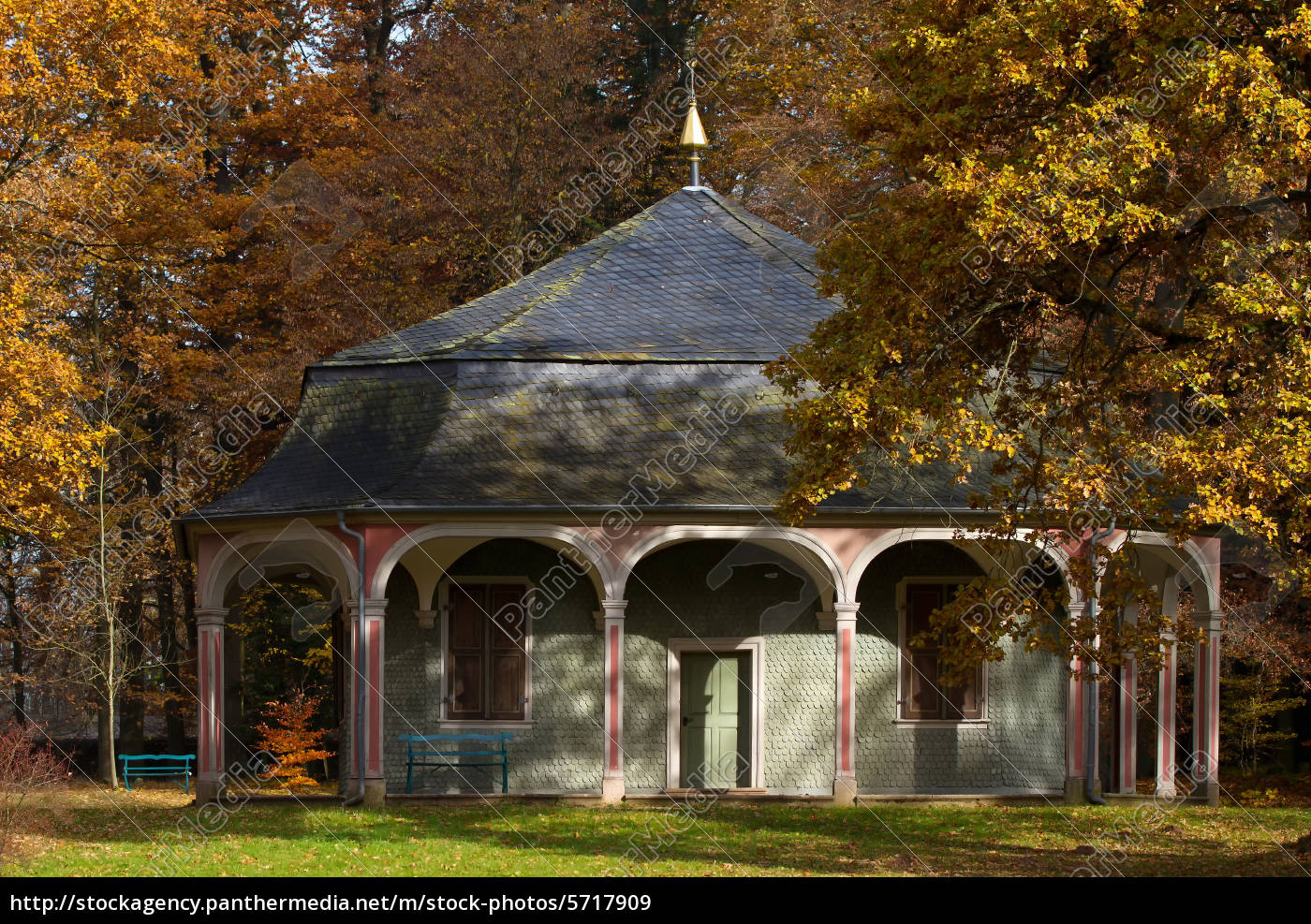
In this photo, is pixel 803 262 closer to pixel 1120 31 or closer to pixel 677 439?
pixel 677 439

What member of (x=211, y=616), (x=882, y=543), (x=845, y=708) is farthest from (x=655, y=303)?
(x=211, y=616)

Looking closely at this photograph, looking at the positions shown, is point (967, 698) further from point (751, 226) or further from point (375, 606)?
point (751, 226)

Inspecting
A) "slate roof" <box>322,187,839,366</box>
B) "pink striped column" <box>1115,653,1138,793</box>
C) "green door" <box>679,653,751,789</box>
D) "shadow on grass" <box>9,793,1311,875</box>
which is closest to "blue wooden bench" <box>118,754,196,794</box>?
"shadow on grass" <box>9,793,1311,875</box>

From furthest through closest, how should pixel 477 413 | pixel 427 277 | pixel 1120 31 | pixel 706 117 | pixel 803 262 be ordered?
pixel 706 117
pixel 427 277
pixel 803 262
pixel 477 413
pixel 1120 31

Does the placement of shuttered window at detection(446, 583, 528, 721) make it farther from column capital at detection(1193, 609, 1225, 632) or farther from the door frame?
column capital at detection(1193, 609, 1225, 632)

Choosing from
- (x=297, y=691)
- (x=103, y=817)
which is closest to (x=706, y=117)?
(x=297, y=691)

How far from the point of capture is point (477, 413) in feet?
66.9

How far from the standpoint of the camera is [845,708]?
1955cm

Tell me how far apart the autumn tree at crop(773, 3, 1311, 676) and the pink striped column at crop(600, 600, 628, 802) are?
5448 millimetres

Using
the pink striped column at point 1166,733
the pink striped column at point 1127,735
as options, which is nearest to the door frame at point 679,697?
the pink striped column at point 1127,735

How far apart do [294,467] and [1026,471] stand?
1045cm

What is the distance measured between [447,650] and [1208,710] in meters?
9.68

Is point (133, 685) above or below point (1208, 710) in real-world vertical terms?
below

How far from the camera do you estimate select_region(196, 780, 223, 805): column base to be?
1936 cm
